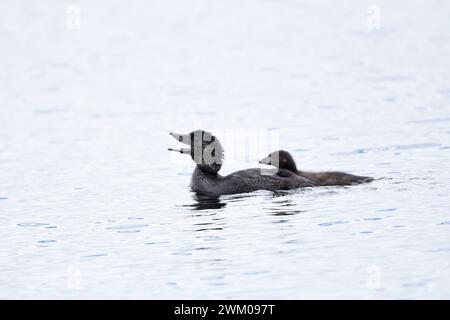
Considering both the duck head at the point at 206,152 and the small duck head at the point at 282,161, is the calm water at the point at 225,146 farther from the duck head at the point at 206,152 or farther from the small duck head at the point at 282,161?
the small duck head at the point at 282,161

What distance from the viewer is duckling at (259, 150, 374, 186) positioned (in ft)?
47.2

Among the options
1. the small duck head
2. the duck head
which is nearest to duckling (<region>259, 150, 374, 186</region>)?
the small duck head

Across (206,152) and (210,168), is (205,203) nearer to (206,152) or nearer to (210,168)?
(210,168)

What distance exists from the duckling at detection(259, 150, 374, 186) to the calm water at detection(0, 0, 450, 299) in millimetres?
206

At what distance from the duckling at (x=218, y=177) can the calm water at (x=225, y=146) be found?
31 cm

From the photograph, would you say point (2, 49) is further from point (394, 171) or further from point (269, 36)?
point (394, 171)

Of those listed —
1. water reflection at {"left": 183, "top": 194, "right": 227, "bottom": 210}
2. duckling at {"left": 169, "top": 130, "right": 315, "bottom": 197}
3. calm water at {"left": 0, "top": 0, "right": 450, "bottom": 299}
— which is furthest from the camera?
duckling at {"left": 169, "top": 130, "right": 315, "bottom": 197}

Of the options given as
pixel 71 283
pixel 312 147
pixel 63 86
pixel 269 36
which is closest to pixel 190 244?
pixel 71 283

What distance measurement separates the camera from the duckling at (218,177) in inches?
574

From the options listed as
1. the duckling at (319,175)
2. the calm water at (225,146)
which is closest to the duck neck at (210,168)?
the calm water at (225,146)

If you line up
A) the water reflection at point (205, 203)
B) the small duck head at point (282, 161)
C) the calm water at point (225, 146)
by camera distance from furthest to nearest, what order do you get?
the small duck head at point (282, 161) → the water reflection at point (205, 203) → the calm water at point (225, 146)

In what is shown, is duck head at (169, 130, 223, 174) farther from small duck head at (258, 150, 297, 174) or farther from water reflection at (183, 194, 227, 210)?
small duck head at (258, 150, 297, 174)

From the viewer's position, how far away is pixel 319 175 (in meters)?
14.6

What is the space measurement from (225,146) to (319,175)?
3996mm
